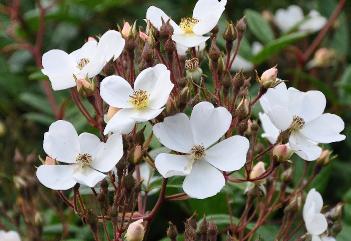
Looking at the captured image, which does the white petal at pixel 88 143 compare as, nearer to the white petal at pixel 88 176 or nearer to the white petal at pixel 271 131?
the white petal at pixel 88 176

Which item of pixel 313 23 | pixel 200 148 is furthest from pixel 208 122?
pixel 313 23

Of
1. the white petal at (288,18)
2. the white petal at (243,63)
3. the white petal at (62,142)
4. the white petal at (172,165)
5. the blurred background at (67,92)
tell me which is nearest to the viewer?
the white petal at (172,165)

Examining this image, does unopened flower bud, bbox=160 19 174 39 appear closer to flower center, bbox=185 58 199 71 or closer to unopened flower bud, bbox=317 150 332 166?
flower center, bbox=185 58 199 71

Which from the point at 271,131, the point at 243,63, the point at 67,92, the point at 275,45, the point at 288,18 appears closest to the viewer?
the point at 271,131

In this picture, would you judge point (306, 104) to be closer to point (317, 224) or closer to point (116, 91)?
point (317, 224)

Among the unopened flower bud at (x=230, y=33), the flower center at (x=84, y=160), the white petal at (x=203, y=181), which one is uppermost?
the unopened flower bud at (x=230, y=33)

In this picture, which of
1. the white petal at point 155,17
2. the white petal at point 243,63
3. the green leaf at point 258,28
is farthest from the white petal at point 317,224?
the green leaf at point 258,28

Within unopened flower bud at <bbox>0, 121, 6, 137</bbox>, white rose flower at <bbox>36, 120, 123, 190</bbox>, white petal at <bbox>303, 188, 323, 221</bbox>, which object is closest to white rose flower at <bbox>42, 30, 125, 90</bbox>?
white rose flower at <bbox>36, 120, 123, 190</bbox>

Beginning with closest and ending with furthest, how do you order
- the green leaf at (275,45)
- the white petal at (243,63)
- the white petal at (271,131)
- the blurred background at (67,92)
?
the white petal at (271,131), the blurred background at (67,92), the green leaf at (275,45), the white petal at (243,63)
